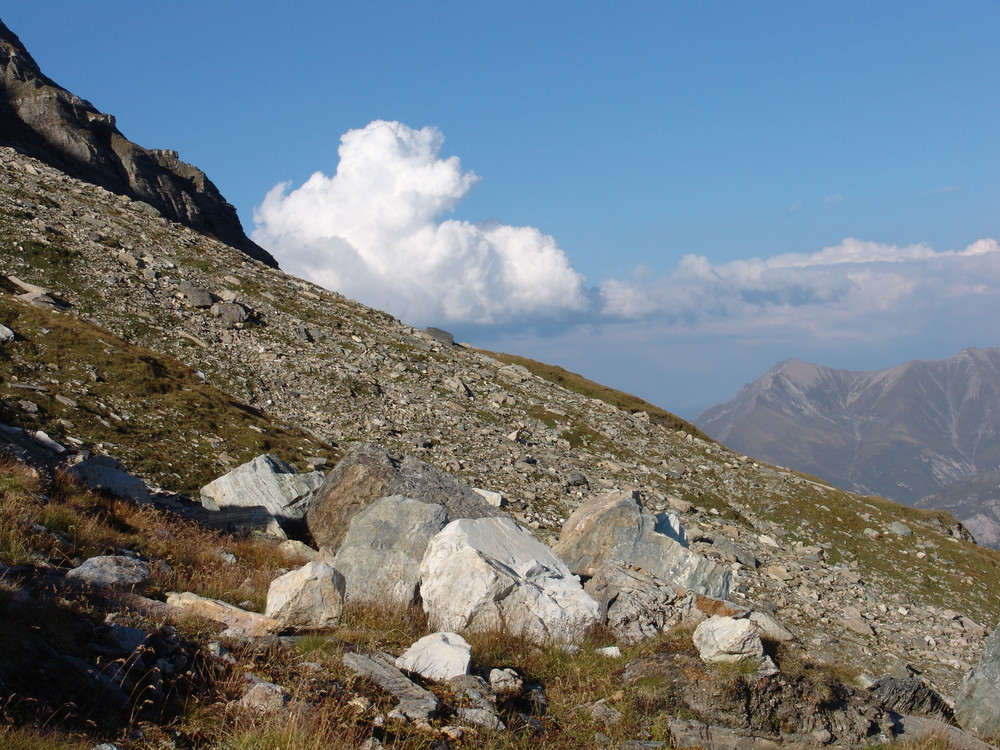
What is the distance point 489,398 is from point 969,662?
100 feet

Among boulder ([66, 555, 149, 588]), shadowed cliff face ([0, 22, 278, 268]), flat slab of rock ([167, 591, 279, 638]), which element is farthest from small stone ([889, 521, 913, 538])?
shadowed cliff face ([0, 22, 278, 268])

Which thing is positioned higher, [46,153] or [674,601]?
[46,153]

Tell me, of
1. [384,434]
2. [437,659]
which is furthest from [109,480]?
[384,434]

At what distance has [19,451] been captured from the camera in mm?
15641

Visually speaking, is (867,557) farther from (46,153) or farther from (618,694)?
(46,153)

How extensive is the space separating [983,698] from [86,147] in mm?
104128

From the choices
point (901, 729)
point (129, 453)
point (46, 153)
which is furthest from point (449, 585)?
point (46, 153)

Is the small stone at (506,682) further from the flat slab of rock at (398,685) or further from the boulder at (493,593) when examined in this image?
the boulder at (493,593)

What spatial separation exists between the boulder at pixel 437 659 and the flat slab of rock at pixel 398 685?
0.43 metres

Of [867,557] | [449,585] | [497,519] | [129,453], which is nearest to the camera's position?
[449,585]

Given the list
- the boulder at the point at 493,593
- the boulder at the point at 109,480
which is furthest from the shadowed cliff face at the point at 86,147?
the boulder at the point at 493,593

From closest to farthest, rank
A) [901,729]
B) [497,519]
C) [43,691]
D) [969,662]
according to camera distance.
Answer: [43,691] < [901,729] < [497,519] < [969,662]

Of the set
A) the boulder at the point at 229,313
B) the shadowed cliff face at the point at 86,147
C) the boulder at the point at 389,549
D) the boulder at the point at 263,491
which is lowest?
the boulder at the point at 263,491

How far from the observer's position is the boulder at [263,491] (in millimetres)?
19109
